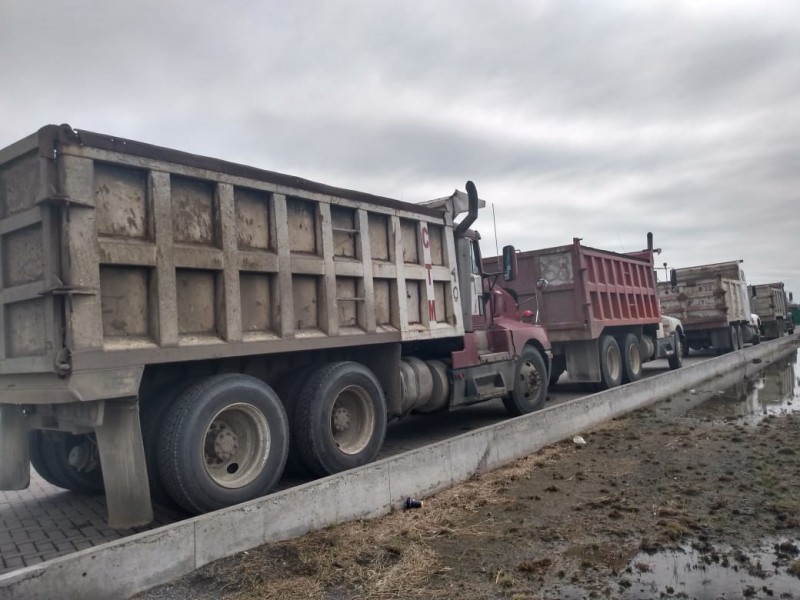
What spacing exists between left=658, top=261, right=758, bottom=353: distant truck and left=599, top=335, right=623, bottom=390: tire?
24.2 feet

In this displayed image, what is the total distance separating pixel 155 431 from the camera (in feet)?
14.9

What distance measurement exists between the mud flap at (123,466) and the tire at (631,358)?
1002 centimetres

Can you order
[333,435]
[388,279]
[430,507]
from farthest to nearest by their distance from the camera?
1. [388,279]
2. [333,435]
3. [430,507]

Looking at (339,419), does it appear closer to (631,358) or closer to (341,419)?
(341,419)

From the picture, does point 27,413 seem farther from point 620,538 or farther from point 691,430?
point 691,430

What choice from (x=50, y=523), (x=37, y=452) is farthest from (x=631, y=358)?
(x=50, y=523)

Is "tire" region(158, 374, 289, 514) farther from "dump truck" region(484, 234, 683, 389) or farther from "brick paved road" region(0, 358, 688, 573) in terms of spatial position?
"dump truck" region(484, 234, 683, 389)

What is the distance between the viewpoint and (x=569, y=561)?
379 cm

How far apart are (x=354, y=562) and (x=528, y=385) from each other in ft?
17.5

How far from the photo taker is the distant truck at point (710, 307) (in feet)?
60.4

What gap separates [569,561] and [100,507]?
384 centimetres

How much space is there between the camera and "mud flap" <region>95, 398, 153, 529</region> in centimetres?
402

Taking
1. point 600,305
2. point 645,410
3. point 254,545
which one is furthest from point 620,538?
point 600,305

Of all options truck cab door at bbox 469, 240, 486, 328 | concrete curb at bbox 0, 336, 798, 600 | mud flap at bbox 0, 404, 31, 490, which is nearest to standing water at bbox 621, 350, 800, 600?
concrete curb at bbox 0, 336, 798, 600
